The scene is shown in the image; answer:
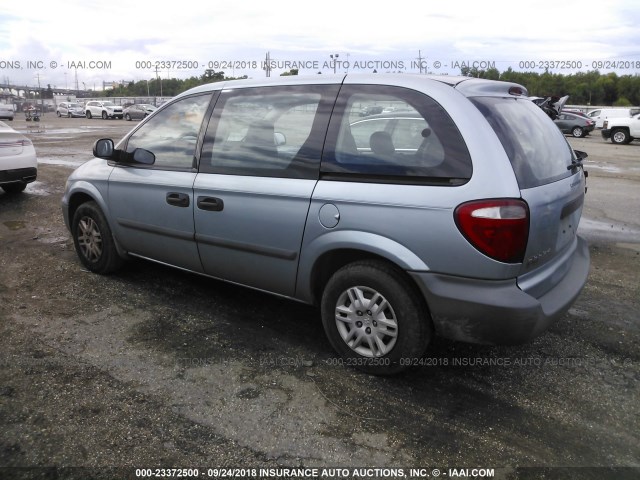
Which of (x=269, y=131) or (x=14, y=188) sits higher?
Answer: (x=269, y=131)

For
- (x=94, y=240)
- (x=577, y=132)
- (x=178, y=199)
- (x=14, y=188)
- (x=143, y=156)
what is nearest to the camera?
(x=178, y=199)

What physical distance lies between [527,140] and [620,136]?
24668mm

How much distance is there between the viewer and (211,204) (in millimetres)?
3711

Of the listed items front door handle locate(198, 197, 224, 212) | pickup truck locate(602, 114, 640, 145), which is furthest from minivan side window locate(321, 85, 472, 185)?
pickup truck locate(602, 114, 640, 145)

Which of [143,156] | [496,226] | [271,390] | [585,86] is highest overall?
[585,86]

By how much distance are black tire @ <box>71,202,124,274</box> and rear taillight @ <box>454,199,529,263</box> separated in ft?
10.7

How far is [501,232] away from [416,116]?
2.76ft

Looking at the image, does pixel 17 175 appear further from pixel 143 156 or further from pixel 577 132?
pixel 577 132

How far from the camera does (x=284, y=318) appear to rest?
4070mm

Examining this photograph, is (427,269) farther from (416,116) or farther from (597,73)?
(597,73)

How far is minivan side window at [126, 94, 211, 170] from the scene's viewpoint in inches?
157

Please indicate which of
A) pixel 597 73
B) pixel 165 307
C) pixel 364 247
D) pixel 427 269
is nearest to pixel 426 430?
pixel 427 269

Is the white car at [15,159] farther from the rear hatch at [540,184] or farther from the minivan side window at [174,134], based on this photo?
the rear hatch at [540,184]

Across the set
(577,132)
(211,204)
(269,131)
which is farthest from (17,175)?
(577,132)
